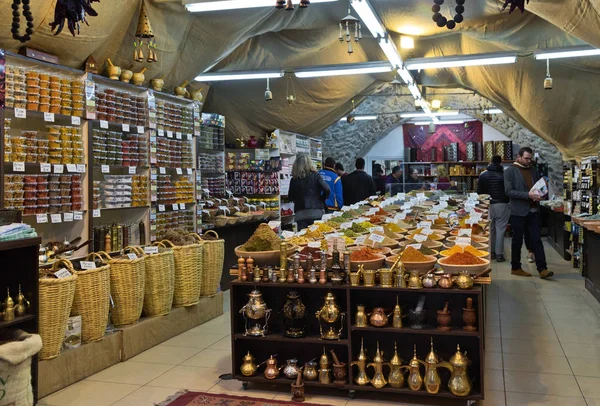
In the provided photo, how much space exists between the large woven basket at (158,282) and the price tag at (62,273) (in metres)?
0.93

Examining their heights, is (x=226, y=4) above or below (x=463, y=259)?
above

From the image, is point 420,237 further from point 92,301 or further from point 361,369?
point 92,301

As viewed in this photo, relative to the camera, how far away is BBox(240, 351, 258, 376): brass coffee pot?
381 centimetres

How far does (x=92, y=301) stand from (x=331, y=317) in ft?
5.70

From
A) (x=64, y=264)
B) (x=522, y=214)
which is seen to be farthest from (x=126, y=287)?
(x=522, y=214)

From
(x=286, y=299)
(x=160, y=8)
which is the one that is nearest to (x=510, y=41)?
(x=160, y=8)

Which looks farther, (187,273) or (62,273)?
(187,273)

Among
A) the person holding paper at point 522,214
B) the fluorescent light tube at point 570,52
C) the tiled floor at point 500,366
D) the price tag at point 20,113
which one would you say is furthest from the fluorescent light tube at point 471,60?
the price tag at point 20,113

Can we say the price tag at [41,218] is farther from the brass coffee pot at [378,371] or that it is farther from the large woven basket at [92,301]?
the brass coffee pot at [378,371]

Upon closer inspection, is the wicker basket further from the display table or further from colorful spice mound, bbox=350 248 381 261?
colorful spice mound, bbox=350 248 381 261

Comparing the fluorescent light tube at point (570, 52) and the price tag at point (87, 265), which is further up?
the fluorescent light tube at point (570, 52)

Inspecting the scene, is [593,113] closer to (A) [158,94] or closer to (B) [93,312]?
(A) [158,94]

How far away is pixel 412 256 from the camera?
3693 mm

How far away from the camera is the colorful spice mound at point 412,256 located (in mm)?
3660
